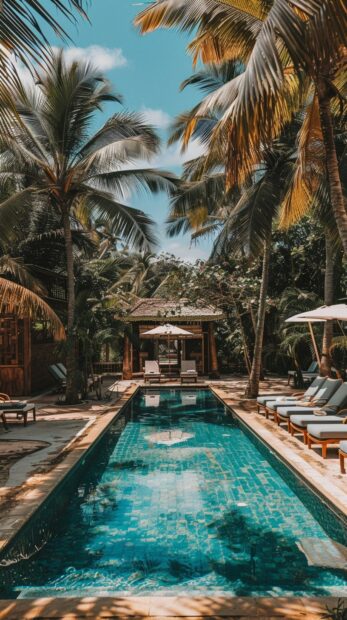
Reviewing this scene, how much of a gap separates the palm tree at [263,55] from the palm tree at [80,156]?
4.81 m

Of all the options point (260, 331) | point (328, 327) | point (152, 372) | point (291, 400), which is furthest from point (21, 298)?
point (152, 372)

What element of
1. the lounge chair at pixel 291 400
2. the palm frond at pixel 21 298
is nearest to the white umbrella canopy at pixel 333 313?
the lounge chair at pixel 291 400

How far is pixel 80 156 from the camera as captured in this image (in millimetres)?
12789

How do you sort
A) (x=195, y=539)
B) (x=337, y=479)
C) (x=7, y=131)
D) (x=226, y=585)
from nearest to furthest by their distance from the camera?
1. (x=7, y=131)
2. (x=226, y=585)
3. (x=195, y=539)
4. (x=337, y=479)

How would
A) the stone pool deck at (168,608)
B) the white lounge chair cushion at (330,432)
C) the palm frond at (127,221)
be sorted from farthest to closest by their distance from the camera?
the palm frond at (127,221) < the white lounge chair cushion at (330,432) < the stone pool deck at (168,608)

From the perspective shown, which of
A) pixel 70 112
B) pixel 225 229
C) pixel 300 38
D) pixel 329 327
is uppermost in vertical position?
pixel 70 112

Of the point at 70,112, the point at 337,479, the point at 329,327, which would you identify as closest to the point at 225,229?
the point at 329,327

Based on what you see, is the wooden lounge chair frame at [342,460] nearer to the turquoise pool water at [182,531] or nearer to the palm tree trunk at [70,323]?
the turquoise pool water at [182,531]

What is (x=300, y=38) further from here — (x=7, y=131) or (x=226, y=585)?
(x=226, y=585)

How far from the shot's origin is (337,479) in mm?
6086

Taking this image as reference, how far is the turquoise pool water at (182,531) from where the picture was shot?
4.09 meters

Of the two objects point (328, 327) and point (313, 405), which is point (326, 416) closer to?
point (313, 405)

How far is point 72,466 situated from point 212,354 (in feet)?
49.1

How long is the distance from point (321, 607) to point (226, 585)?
3.45ft
